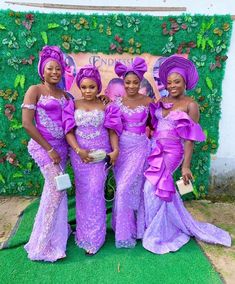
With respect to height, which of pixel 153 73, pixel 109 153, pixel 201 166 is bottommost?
pixel 201 166

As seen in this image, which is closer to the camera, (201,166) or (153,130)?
(153,130)

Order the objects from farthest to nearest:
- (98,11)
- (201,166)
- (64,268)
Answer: (201,166) → (98,11) → (64,268)

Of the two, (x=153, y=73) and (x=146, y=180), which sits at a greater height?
(x=153, y=73)

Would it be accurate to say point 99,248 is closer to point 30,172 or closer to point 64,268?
point 64,268

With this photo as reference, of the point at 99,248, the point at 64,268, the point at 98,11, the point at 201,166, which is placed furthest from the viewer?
the point at 201,166

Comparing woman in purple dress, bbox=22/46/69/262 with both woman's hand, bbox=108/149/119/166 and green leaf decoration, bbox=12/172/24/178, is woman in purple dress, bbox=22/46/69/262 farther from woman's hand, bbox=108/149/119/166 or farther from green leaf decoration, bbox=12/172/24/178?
green leaf decoration, bbox=12/172/24/178

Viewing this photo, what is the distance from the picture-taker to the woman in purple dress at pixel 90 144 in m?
3.40

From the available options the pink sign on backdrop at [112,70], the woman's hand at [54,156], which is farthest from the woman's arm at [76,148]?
the pink sign on backdrop at [112,70]

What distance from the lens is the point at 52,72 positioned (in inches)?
129

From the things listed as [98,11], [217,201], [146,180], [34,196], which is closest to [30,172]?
[34,196]

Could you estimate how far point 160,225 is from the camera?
12.2ft

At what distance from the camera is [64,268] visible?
336cm

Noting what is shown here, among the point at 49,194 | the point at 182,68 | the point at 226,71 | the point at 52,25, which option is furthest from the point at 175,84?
the point at 52,25

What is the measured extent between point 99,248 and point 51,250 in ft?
1.61
